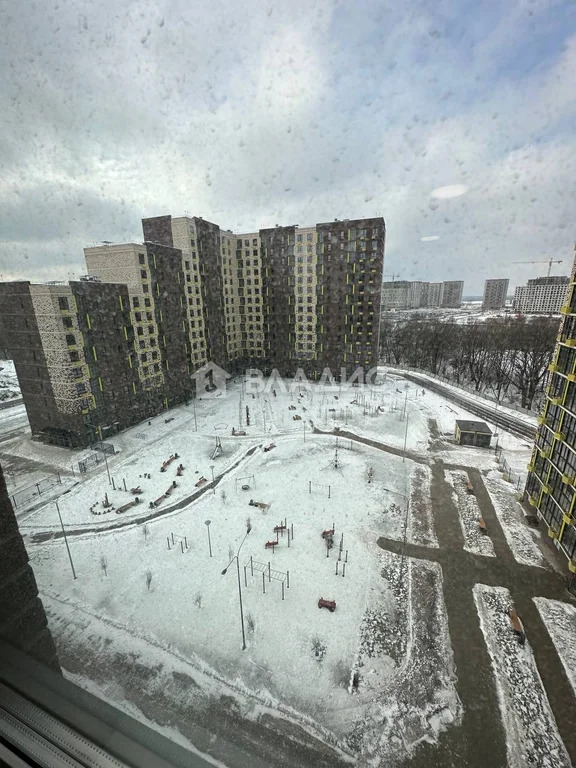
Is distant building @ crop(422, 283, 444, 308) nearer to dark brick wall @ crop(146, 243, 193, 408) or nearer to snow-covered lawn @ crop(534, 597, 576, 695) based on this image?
dark brick wall @ crop(146, 243, 193, 408)

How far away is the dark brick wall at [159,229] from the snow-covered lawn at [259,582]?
21.4 meters

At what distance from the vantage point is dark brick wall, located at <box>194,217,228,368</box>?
29.9 metres

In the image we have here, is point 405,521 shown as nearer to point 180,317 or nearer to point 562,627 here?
point 562,627

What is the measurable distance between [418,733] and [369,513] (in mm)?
7185

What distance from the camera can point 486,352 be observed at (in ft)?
116

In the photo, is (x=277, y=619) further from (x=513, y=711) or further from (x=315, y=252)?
(x=315, y=252)

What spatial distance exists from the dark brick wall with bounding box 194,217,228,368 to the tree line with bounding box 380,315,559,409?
854 inches

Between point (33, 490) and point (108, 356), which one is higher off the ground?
point (108, 356)

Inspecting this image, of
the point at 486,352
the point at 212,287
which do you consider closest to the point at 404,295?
the point at 486,352

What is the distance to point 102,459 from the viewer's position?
18266mm

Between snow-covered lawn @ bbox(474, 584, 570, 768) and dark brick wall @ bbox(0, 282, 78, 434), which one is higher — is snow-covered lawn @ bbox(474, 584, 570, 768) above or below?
below

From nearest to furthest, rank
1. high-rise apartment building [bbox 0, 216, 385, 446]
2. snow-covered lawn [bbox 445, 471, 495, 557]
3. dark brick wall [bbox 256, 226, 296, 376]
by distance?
snow-covered lawn [bbox 445, 471, 495, 557] < high-rise apartment building [bbox 0, 216, 385, 446] < dark brick wall [bbox 256, 226, 296, 376]

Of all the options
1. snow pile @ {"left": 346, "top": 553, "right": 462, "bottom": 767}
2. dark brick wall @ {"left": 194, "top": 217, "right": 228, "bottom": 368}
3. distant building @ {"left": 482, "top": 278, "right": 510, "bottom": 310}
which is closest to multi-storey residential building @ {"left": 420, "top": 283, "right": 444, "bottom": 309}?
distant building @ {"left": 482, "top": 278, "right": 510, "bottom": 310}

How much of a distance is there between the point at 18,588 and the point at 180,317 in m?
24.6
